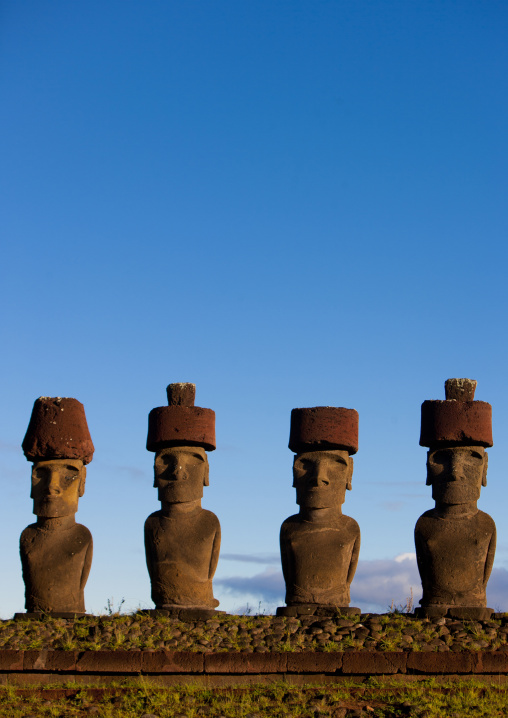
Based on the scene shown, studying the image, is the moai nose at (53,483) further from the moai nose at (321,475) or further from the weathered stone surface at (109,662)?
the moai nose at (321,475)

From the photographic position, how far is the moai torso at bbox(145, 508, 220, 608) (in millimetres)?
13023

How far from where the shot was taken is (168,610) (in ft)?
42.1

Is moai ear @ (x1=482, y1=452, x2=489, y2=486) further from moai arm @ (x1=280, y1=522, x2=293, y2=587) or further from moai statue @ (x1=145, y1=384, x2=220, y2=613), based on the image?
moai statue @ (x1=145, y1=384, x2=220, y2=613)

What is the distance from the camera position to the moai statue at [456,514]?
12586 millimetres

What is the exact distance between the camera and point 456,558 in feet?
41.5

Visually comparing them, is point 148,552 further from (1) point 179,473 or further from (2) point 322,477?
(2) point 322,477

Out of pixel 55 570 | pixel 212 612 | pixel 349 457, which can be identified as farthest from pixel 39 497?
pixel 349 457

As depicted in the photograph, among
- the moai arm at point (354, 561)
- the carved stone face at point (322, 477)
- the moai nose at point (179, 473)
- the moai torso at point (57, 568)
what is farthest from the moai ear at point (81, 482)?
the moai arm at point (354, 561)

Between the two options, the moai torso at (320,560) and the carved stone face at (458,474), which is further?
the carved stone face at (458,474)

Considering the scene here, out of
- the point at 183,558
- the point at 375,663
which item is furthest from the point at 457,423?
the point at 183,558

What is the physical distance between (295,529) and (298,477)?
67 centimetres

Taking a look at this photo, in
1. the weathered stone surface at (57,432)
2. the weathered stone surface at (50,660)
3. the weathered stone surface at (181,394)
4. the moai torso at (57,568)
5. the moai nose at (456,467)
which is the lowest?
the weathered stone surface at (50,660)

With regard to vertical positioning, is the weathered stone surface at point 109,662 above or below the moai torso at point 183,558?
below

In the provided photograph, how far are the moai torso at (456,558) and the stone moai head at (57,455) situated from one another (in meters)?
4.57
